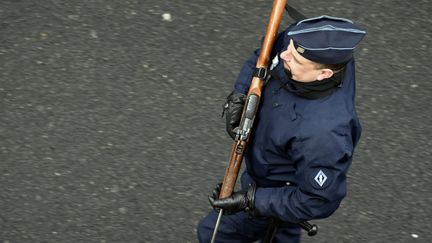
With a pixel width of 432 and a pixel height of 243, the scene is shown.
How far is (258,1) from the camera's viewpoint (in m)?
5.25

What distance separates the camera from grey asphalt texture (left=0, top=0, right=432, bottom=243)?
4422mm

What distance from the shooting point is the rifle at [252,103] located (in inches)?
131

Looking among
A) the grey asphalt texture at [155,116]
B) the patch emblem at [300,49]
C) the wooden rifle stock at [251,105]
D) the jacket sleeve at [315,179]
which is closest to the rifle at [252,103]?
the wooden rifle stock at [251,105]

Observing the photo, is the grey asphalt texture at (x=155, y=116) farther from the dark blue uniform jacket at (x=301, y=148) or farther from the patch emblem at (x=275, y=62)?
the patch emblem at (x=275, y=62)

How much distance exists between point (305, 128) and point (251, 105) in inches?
14.6

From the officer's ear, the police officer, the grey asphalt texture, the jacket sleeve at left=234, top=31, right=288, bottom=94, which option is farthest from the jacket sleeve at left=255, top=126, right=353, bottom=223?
the grey asphalt texture

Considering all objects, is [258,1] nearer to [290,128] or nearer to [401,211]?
[401,211]

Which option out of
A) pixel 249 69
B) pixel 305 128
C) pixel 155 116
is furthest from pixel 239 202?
pixel 155 116

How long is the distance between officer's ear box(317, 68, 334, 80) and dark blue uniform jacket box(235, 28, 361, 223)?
0.35 feet

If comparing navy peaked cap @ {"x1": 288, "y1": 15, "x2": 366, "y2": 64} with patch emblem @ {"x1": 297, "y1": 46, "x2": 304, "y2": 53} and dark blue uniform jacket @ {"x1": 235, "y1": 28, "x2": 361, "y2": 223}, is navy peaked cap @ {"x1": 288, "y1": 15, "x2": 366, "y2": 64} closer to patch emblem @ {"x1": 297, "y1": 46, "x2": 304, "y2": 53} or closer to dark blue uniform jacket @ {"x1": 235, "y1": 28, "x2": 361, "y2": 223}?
patch emblem @ {"x1": 297, "y1": 46, "x2": 304, "y2": 53}

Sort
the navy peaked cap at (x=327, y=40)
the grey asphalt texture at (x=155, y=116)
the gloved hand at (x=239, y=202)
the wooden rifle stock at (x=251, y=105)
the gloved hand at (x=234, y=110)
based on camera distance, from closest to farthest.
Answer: the navy peaked cap at (x=327, y=40) → the wooden rifle stock at (x=251, y=105) → the gloved hand at (x=239, y=202) → the gloved hand at (x=234, y=110) → the grey asphalt texture at (x=155, y=116)

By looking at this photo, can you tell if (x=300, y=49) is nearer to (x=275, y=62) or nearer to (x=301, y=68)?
(x=301, y=68)

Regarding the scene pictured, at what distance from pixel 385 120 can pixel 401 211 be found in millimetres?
687

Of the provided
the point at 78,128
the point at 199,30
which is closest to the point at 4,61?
the point at 78,128
